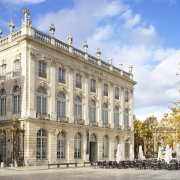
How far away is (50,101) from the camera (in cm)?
4100

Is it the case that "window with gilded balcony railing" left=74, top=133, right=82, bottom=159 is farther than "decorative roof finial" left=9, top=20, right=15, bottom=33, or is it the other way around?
"window with gilded balcony railing" left=74, top=133, right=82, bottom=159

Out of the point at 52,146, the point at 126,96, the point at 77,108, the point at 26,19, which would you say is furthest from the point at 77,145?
the point at 126,96

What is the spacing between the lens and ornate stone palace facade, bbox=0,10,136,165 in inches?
1503

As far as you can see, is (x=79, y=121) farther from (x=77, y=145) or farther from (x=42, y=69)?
(x=42, y=69)

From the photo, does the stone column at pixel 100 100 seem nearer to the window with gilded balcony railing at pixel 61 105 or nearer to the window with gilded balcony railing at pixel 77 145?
the window with gilded balcony railing at pixel 77 145

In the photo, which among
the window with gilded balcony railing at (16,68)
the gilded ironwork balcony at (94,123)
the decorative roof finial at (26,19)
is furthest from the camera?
the gilded ironwork balcony at (94,123)

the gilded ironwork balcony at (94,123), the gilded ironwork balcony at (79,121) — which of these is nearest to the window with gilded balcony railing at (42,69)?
the gilded ironwork balcony at (79,121)

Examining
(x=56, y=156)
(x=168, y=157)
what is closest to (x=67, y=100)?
(x=56, y=156)

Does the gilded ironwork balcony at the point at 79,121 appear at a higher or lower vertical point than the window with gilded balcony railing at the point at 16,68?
lower

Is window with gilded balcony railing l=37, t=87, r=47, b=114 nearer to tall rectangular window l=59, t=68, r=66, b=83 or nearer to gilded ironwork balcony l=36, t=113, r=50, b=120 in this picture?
gilded ironwork balcony l=36, t=113, r=50, b=120

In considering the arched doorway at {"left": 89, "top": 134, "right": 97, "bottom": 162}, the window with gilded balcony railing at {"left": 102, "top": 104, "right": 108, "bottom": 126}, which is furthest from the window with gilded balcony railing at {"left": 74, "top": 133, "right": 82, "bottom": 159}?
the window with gilded balcony railing at {"left": 102, "top": 104, "right": 108, "bottom": 126}

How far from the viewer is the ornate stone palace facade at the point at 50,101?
38.2m

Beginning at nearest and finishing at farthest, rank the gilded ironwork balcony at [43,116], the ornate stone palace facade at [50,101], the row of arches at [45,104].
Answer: the ornate stone palace facade at [50,101] < the gilded ironwork balcony at [43,116] < the row of arches at [45,104]

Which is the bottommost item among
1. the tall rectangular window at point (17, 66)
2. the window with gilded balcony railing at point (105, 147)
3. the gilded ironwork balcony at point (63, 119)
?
the window with gilded balcony railing at point (105, 147)
